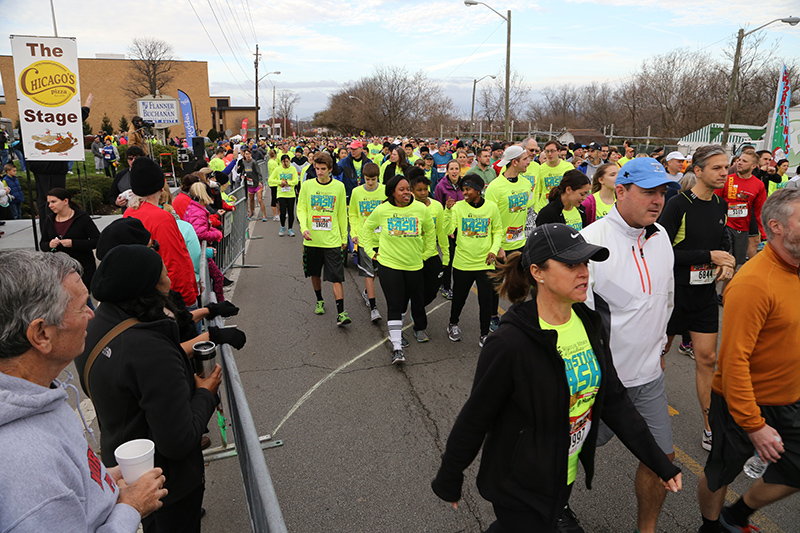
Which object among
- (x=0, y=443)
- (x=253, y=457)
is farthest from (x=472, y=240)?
(x=0, y=443)

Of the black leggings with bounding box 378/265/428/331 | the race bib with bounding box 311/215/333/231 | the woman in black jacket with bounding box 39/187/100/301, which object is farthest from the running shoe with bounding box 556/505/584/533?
the woman in black jacket with bounding box 39/187/100/301

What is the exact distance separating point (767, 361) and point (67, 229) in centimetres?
681

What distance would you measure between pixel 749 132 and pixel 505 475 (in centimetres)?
3677

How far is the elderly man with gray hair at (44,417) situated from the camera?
4.09 ft

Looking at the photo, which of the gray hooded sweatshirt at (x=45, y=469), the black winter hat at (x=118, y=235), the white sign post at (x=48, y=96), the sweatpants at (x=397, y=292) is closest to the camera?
the gray hooded sweatshirt at (x=45, y=469)

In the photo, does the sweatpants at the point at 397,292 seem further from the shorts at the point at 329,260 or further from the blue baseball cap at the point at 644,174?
the blue baseball cap at the point at 644,174

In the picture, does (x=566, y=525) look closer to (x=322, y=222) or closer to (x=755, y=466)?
(x=755, y=466)

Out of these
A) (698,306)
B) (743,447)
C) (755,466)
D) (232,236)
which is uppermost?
(698,306)

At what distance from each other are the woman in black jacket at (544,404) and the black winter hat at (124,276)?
1527mm

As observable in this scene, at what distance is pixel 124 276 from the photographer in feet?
7.16

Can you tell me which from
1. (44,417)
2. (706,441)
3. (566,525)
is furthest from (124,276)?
(706,441)

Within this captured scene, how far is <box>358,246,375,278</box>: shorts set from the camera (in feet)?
24.2

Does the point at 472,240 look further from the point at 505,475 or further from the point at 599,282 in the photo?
the point at 505,475

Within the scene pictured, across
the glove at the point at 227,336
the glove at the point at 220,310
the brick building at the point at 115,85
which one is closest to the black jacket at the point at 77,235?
the glove at the point at 220,310
